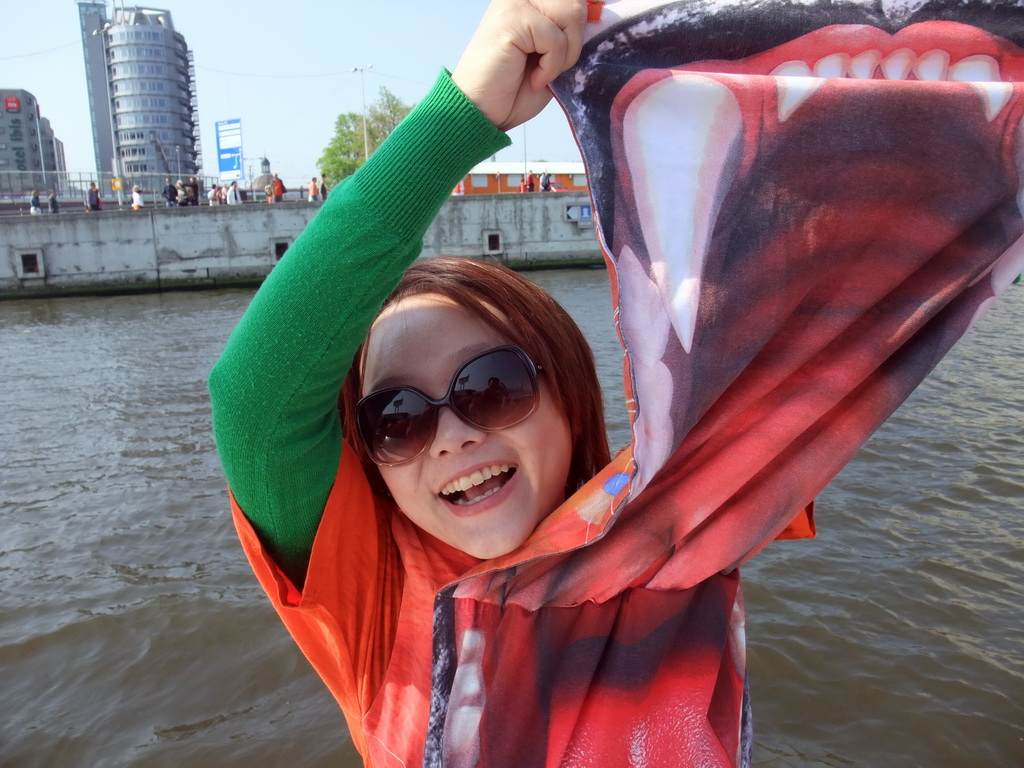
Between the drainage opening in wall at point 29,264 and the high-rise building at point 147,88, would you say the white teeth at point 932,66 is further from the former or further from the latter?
the high-rise building at point 147,88

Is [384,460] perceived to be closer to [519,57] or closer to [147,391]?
[519,57]

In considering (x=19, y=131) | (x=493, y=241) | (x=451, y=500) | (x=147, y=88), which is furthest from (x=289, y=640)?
(x=19, y=131)

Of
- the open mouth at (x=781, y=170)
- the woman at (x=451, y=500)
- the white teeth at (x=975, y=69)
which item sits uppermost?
the white teeth at (x=975, y=69)

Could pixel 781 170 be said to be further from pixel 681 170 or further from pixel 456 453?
pixel 456 453

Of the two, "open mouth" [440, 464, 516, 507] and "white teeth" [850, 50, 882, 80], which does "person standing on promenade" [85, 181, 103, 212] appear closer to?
"open mouth" [440, 464, 516, 507]

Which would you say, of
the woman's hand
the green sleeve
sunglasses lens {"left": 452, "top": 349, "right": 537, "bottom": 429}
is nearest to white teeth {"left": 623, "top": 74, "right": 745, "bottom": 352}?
the woman's hand

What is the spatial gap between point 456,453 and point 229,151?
119ft

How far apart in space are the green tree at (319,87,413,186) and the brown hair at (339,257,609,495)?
5720cm

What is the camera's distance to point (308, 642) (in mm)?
1643

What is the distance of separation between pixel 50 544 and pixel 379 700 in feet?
17.0

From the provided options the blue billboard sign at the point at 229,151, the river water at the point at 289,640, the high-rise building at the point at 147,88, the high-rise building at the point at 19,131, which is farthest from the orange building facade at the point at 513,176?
the high-rise building at the point at 19,131

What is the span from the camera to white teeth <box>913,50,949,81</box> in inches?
48.3

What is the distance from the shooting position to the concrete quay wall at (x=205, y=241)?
23.0 metres

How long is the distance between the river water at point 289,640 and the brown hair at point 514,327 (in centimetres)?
219
